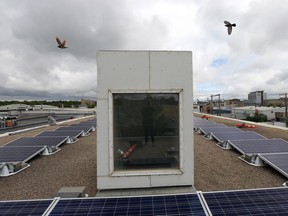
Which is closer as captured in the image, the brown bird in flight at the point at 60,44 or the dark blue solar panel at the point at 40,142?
the dark blue solar panel at the point at 40,142

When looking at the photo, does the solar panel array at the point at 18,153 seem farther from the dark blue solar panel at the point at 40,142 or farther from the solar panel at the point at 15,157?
the dark blue solar panel at the point at 40,142

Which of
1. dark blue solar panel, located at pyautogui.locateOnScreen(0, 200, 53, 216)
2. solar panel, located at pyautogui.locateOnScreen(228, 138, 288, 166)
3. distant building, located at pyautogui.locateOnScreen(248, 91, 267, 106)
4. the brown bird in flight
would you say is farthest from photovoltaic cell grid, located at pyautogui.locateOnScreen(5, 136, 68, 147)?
distant building, located at pyautogui.locateOnScreen(248, 91, 267, 106)

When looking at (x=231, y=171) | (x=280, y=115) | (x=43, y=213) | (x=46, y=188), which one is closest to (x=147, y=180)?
(x=43, y=213)

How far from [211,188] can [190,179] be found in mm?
1402

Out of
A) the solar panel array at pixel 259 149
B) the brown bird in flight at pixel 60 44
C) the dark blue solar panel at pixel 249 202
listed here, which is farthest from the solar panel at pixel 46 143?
the solar panel array at pixel 259 149

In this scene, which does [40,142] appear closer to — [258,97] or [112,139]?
[112,139]

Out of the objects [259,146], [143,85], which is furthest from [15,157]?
[259,146]

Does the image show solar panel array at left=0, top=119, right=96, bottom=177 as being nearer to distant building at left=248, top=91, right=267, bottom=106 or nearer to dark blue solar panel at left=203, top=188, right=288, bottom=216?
dark blue solar panel at left=203, top=188, right=288, bottom=216

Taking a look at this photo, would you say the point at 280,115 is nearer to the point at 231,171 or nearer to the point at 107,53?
the point at 231,171

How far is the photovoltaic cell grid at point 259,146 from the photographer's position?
8906 millimetres

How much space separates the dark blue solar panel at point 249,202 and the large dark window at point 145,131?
70.3 inches

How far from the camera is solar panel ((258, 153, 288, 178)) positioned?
7.01 m

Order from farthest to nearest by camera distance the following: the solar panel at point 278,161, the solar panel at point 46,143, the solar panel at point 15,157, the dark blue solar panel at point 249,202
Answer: the solar panel at point 46,143, the solar panel at point 15,157, the solar panel at point 278,161, the dark blue solar panel at point 249,202

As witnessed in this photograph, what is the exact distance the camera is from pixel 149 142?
222 inches
